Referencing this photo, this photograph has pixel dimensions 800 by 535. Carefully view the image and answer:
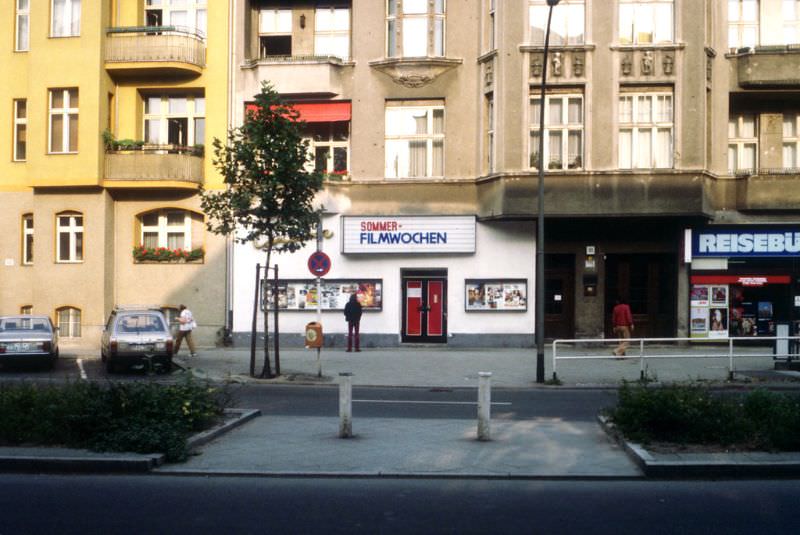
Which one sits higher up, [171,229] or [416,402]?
[171,229]

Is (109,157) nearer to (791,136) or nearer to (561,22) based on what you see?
(561,22)

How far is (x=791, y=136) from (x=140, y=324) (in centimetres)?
2095

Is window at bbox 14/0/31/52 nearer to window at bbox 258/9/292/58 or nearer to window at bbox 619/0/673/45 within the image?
window at bbox 258/9/292/58

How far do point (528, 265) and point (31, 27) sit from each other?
1777 cm

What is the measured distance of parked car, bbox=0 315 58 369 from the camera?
21250 millimetres

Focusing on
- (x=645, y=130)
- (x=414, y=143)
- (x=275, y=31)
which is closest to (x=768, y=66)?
(x=645, y=130)

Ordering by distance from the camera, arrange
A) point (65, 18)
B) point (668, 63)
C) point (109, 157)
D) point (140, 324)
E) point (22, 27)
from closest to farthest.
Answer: point (140, 324), point (668, 63), point (109, 157), point (65, 18), point (22, 27)

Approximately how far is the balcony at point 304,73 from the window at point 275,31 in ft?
4.53

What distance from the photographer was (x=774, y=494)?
852 cm

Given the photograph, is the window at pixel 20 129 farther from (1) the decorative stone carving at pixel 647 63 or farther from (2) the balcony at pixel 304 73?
(1) the decorative stone carving at pixel 647 63

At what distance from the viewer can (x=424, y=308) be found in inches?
1103

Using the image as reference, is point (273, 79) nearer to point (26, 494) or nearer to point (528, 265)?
point (528, 265)

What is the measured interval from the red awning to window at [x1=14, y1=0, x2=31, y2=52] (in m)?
8.37

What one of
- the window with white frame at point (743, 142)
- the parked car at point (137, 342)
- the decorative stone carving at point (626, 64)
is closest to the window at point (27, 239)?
the parked car at point (137, 342)
